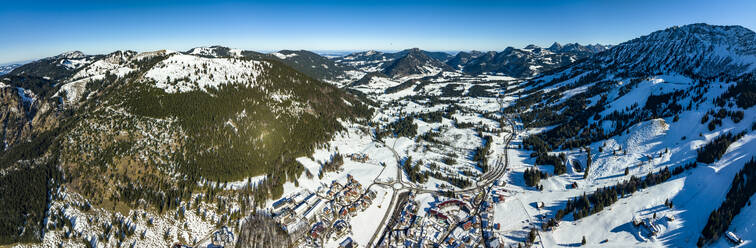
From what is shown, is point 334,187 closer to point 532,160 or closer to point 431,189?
point 431,189

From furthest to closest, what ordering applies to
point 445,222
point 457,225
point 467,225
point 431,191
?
point 431,191 → point 445,222 → point 457,225 → point 467,225

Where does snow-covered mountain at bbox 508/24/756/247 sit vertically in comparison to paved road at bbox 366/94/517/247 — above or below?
above

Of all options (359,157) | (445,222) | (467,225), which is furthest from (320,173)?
(467,225)

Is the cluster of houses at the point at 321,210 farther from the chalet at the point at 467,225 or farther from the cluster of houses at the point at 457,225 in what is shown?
the chalet at the point at 467,225

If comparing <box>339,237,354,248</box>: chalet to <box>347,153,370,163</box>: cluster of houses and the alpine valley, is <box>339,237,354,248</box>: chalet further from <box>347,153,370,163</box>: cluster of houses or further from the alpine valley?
<box>347,153,370,163</box>: cluster of houses

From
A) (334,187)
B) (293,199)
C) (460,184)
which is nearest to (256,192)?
(293,199)

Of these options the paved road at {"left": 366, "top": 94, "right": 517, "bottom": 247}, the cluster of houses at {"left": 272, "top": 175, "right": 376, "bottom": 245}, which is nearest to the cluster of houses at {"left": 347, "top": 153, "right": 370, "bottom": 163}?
the paved road at {"left": 366, "top": 94, "right": 517, "bottom": 247}

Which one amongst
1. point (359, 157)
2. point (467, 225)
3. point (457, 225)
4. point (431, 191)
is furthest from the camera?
point (359, 157)

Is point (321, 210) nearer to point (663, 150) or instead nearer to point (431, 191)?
point (431, 191)
